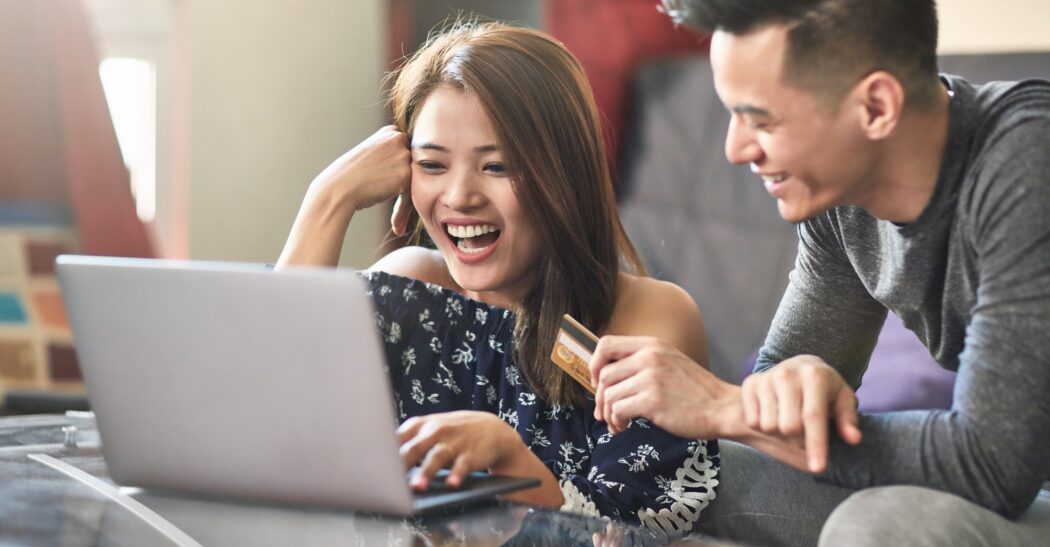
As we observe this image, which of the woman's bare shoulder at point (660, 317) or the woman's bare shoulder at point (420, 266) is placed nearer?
the woman's bare shoulder at point (660, 317)

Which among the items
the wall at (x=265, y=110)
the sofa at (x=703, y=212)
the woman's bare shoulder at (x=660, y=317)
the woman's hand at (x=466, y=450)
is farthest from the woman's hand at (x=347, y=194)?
the wall at (x=265, y=110)

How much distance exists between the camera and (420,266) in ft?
5.60

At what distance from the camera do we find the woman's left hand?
1.10m

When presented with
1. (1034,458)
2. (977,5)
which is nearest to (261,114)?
(977,5)

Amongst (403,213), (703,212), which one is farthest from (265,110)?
(403,213)

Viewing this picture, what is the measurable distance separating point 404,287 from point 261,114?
7.75ft

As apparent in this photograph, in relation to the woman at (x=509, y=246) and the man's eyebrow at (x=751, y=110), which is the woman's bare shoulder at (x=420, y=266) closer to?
the woman at (x=509, y=246)

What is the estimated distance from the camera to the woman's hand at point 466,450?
1.10 meters

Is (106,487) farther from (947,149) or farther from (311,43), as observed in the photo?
(311,43)

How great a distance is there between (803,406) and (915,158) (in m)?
0.28

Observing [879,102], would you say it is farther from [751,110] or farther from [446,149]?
[446,149]

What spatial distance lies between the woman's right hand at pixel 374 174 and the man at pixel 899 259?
22.9 inches

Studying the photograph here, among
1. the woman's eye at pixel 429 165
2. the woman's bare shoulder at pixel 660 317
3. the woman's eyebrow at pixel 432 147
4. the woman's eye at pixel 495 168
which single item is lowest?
the woman's bare shoulder at pixel 660 317

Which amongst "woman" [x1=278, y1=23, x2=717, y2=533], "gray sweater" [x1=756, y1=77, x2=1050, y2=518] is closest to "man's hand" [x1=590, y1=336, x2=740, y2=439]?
"gray sweater" [x1=756, y1=77, x2=1050, y2=518]
